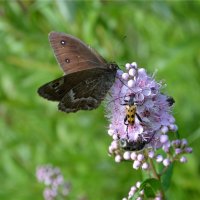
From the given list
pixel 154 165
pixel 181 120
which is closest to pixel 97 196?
pixel 181 120

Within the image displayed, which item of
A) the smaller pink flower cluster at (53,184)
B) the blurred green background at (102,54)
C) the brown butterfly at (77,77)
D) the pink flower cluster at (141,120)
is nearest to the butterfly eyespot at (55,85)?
the brown butterfly at (77,77)

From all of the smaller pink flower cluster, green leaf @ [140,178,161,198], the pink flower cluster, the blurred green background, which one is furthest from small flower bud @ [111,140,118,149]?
the blurred green background

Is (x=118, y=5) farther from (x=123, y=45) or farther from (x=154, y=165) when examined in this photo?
(x=154, y=165)

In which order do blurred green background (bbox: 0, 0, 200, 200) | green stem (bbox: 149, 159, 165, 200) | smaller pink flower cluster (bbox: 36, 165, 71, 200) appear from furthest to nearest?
blurred green background (bbox: 0, 0, 200, 200), smaller pink flower cluster (bbox: 36, 165, 71, 200), green stem (bbox: 149, 159, 165, 200)

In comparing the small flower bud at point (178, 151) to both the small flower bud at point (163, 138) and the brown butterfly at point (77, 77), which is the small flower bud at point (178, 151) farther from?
the brown butterfly at point (77, 77)

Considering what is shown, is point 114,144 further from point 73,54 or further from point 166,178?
point 73,54

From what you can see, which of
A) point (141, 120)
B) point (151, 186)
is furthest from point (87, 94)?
point (151, 186)

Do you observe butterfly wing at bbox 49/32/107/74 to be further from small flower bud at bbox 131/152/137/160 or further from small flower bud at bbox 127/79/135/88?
small flower bud at bbox 131/152/137/160
